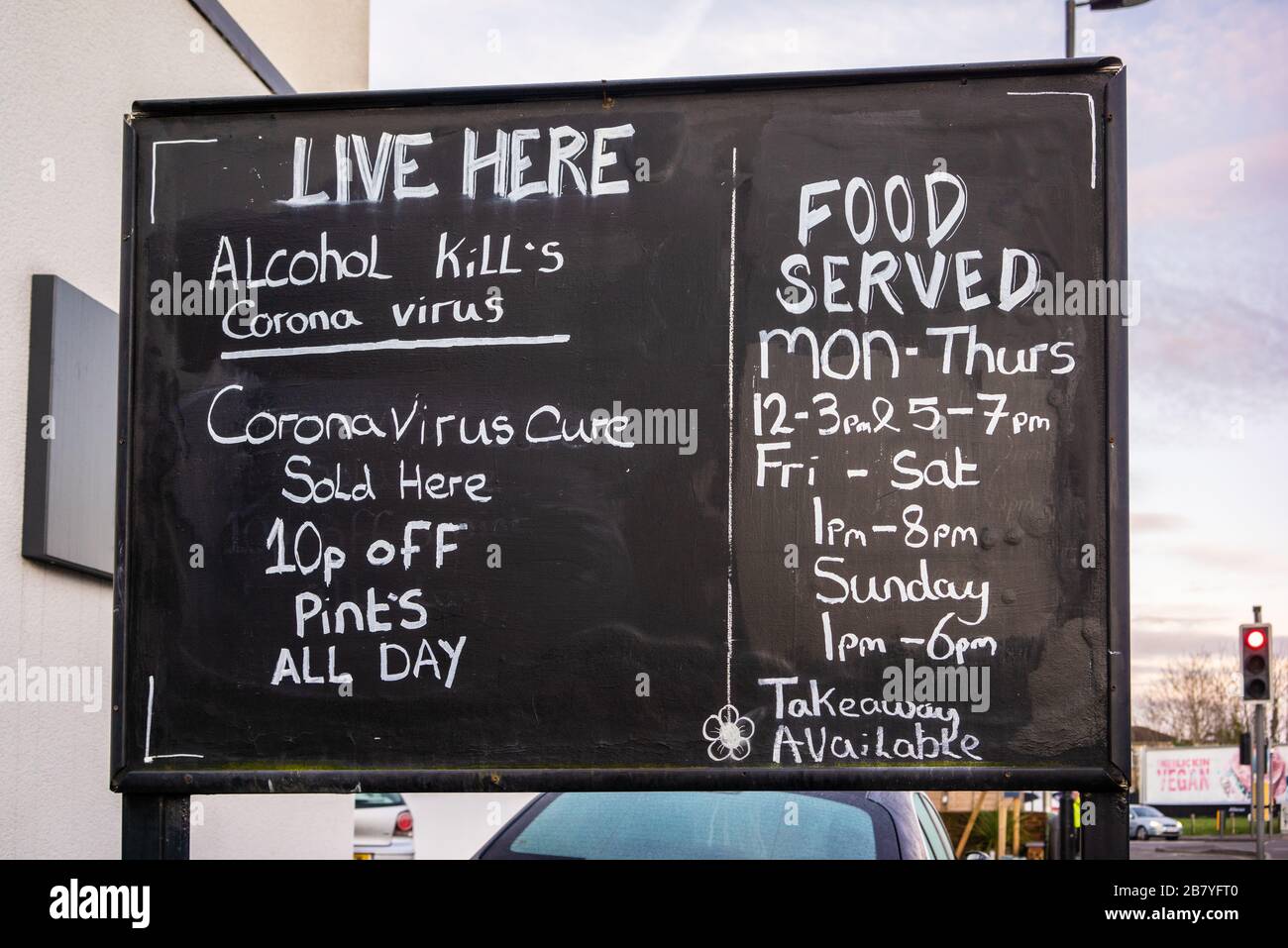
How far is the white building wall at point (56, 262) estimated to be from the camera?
4.71 meters

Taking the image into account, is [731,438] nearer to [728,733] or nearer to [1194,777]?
[728,733]

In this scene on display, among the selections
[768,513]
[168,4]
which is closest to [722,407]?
[768,513]

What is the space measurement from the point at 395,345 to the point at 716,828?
2081 mm

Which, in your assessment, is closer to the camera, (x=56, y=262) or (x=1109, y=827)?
(x=1109, y=827)

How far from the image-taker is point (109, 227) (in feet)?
18.1

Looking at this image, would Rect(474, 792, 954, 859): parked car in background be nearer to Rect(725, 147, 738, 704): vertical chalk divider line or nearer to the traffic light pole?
Rect(725, 147, 738, 704): vertical chalk divider line

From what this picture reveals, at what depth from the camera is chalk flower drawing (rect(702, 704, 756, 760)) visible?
10.2 ft

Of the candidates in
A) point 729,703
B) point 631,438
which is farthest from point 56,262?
point 729,703

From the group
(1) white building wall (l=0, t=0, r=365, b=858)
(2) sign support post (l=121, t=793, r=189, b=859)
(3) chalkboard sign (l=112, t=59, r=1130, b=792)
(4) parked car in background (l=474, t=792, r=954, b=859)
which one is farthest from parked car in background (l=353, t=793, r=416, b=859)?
(3) chalkboard sign (l=112, t=59, r=1130, b=792)

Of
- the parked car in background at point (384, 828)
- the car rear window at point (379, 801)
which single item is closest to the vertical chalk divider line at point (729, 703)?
the parked car in background at point (384, 828)

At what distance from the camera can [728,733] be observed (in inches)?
123

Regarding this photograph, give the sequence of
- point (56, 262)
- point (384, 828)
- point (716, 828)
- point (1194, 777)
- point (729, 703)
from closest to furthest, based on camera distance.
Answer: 1. point (729, 703)
2. point (716, 828)
3. point (56, 262)
4. point (384, 828)
5. point (1194, 777)
